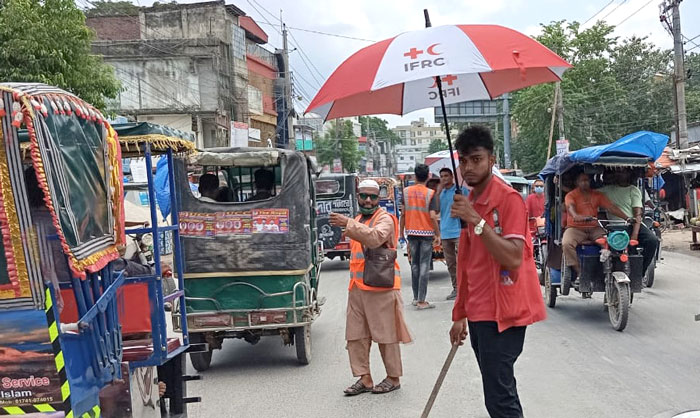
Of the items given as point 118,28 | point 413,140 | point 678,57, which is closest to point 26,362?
point 678,57

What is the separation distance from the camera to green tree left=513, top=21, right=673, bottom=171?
38.7 meters

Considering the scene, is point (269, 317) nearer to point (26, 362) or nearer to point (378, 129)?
point (26, 362)

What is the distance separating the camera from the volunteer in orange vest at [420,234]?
10.4 meters

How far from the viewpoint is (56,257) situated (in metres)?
3.25

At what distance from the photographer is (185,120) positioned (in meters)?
33.7

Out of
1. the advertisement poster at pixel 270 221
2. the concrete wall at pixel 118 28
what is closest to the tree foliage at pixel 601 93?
the concrete wall at pixel 118 28

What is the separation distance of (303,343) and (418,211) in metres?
3.89

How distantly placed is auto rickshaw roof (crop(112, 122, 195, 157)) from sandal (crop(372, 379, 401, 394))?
2.80 meters

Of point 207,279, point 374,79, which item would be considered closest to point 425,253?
point 207,279

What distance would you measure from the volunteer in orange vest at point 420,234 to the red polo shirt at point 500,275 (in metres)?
6.35

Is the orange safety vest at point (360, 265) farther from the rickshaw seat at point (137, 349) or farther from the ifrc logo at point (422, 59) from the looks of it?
the ifrc logo at point (422, 59)

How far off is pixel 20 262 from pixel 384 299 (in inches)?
146

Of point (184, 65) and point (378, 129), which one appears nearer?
point (184, 65)

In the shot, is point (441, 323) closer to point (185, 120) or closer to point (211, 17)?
point (185, 120)
